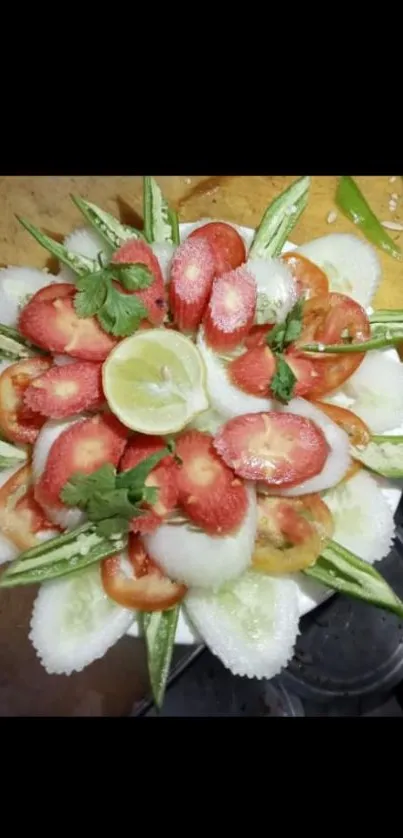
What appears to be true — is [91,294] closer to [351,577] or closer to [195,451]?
[195,451]

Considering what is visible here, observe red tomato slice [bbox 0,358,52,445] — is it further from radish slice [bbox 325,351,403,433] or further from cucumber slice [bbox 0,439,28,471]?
radish slice [bbox 325,351,403,433]

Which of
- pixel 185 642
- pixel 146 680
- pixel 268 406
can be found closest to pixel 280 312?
pixel 268 406

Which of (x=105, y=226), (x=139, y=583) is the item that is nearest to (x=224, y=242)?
(x=105, y=226)

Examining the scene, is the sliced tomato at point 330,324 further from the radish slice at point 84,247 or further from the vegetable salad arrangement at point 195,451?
the radish slice at point 84,247

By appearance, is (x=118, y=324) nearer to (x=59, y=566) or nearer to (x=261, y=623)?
(x=59, y=566)

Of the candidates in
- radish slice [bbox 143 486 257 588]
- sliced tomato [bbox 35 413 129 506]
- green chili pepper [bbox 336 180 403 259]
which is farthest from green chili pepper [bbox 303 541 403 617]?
green chili pepper [bbox 336 180 403 259]

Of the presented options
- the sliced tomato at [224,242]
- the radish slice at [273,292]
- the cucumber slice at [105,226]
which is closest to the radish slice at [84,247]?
the cucumber slice at [105,226]
